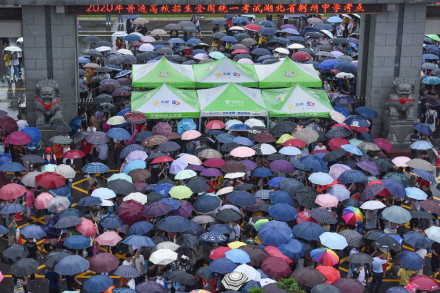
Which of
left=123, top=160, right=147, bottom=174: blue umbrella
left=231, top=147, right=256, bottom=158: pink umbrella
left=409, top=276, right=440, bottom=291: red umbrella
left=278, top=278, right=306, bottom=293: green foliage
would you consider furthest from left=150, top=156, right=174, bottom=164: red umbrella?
left=409, top=276, right=440, bottom=291: red umbrella

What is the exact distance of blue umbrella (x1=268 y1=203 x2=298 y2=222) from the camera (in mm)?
21969

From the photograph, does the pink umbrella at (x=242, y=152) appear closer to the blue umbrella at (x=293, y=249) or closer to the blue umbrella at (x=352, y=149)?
the blue umbrella at (x=352, y=149)

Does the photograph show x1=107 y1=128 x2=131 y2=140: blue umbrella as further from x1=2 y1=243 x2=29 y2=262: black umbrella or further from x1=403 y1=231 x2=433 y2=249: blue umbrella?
x1=403 y1=231 x2=433 y2=249: blue umbrella

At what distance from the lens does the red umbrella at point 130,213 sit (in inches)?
869

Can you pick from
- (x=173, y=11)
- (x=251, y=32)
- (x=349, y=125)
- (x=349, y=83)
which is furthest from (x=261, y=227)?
(x=251, y=32)

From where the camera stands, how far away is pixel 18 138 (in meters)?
27.2

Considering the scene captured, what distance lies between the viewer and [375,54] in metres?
32.3

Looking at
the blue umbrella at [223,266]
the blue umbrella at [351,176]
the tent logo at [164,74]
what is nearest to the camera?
the blue umbrella at [223,266]

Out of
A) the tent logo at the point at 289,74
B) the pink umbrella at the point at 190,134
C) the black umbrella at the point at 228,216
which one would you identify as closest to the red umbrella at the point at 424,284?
the black umbrella at the point at 228,216

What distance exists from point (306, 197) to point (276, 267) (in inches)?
169

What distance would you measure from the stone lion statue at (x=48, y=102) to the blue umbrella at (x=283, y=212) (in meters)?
11.9

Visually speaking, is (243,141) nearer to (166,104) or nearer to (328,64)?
(166,104)

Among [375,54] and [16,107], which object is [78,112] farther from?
[375,54]

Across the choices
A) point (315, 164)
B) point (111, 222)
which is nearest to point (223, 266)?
point (111, 222)
